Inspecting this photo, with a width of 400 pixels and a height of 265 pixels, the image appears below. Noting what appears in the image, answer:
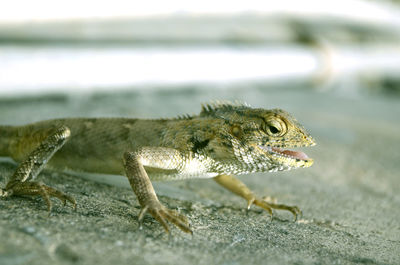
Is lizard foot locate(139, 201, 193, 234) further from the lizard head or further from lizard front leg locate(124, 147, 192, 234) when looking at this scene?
the lizard head

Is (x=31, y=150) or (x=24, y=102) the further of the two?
(x=24, y=102)

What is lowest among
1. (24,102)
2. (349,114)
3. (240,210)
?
(240,210)

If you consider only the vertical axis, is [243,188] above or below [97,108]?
below

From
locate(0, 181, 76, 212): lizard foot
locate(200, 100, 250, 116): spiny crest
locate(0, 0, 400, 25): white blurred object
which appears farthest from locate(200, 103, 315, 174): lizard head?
locate(0, 0, 400, 25): white blurred object

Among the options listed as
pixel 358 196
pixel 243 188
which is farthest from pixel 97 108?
pixel 358 196

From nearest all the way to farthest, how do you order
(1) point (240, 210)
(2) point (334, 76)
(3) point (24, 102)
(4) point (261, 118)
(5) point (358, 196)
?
(4) point (261, 118) → (1) point (240, 210) → (5) point (358, 196) → (3) point (24, 102) → (2) point (334, 76)

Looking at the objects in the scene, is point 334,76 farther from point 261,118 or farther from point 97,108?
point 261,118
